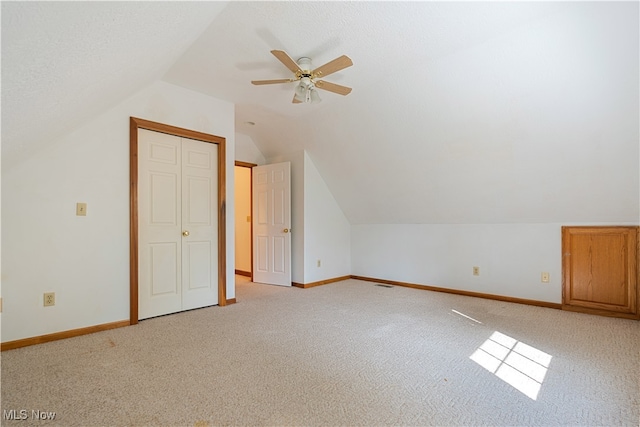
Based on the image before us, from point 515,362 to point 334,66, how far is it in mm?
2470

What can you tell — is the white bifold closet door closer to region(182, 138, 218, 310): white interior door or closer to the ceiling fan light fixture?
region(182, 138, 218, 310): white interior door

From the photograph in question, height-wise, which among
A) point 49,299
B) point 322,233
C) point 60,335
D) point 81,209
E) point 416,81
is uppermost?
point 416,81

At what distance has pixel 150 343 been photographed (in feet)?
8.21

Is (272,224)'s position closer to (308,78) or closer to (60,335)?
(308,78)

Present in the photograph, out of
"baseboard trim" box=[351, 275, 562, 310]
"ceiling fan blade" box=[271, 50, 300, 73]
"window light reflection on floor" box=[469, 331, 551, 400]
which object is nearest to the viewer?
"window light reflection on floor" box=[469, 331, 551, 400]

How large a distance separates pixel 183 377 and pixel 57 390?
Answer: 0.68 metres

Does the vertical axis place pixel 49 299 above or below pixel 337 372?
above

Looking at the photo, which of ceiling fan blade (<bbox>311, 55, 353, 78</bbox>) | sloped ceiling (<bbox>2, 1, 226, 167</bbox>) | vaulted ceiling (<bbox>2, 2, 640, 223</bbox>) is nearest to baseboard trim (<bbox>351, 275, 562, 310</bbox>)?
vaulted ceiling (<bbox>2, 2, 640, 223</bbox>)

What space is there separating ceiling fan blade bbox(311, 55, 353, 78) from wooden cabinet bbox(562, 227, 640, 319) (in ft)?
10.3

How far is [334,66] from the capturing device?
2.35 m

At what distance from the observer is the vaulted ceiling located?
1.48m

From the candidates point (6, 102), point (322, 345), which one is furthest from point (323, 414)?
point (6, 102)

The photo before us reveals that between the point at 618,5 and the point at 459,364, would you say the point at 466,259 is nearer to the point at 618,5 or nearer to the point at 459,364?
the point at 459,364
